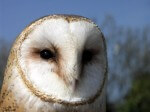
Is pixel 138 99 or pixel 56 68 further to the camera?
pixel 138 99

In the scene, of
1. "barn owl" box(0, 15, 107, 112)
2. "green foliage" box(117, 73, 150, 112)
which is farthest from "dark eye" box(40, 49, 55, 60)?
"green foliage" box(117, 73, 150, 112)

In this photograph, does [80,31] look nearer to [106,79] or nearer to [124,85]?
[106,79]

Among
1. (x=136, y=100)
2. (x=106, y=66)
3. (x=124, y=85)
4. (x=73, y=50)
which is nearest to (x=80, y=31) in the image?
(x=73, y=50)

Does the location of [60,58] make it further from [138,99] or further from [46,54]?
[138,99]

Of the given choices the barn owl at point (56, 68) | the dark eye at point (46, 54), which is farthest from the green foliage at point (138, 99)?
the dark eye at point (46, 54)

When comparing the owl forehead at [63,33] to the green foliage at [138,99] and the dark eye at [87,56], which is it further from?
the green foliage at [138,99]

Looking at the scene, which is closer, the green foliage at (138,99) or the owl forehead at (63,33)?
the owl forehead at (63,33)

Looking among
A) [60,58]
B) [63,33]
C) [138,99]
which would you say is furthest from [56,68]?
[138,99]
